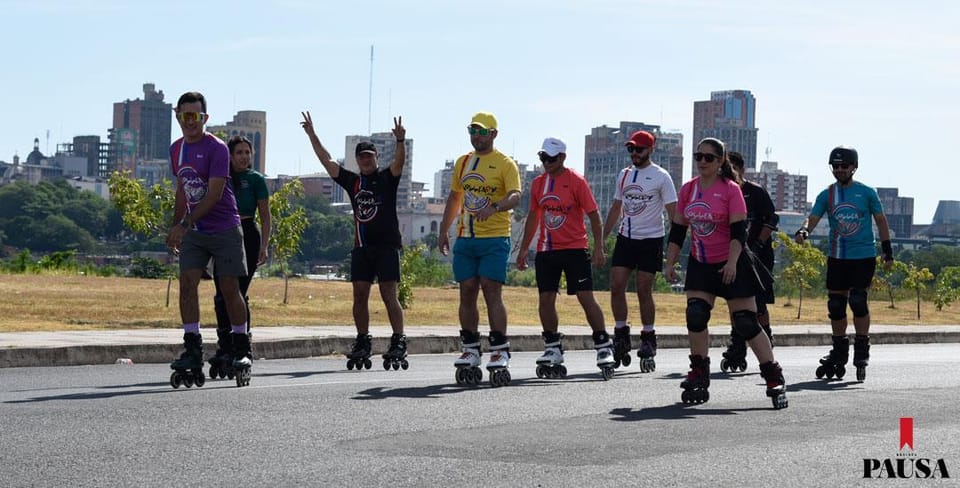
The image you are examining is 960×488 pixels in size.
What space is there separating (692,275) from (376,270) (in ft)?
11.5

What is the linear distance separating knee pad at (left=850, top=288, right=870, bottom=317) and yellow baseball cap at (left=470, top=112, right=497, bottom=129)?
3.67 metres

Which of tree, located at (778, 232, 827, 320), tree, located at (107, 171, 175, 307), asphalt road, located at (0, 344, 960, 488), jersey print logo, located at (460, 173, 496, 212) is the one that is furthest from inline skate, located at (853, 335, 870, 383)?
tree, located at (778, 232, 827, 320)

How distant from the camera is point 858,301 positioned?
13.7 m

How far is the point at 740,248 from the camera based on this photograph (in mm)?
10523

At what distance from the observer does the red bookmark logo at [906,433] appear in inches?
330

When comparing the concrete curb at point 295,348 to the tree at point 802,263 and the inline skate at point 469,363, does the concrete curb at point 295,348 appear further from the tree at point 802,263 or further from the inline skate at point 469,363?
the tree at point 802,263

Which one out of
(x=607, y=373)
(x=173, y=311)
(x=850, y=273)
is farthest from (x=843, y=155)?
(x=173, y=311)

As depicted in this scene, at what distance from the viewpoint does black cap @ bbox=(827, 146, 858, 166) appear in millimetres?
13391

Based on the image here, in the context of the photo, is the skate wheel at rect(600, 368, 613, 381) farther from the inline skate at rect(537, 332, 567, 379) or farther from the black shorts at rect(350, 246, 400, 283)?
the black shorts at rect(350, 246, 400, 283)

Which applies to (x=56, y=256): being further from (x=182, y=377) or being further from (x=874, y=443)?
(x=874, y=443)

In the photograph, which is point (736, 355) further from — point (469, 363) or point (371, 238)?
point (371, 238)

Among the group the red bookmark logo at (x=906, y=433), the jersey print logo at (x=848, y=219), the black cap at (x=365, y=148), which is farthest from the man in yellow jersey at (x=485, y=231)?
the red bookmark logo at (x=906, y=433)

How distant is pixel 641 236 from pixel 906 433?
5.14 metres

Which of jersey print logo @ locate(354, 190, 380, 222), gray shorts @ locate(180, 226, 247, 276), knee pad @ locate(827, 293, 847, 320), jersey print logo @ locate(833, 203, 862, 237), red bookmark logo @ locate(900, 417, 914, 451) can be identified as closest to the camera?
red bookmark logo @ locate(900, 417, 914, 451)
